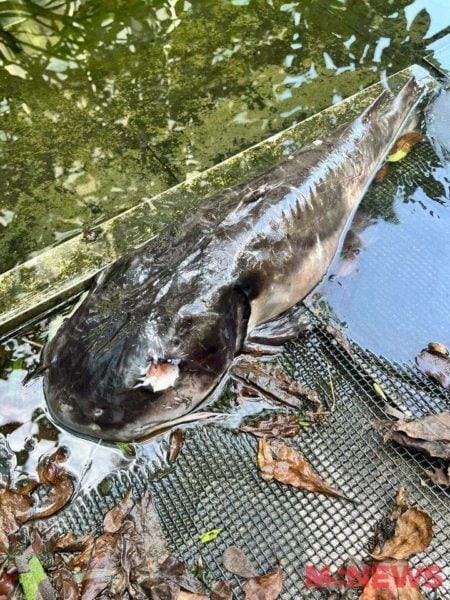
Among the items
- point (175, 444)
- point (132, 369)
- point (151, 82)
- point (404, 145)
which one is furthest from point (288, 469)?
point (151, 82)

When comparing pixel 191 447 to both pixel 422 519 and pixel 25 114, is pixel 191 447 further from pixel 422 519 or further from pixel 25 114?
pixel 25 114

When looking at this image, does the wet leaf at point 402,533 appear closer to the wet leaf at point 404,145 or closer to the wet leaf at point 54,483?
the wet leaf at point 54,483

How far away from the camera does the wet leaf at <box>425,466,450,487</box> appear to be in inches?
112

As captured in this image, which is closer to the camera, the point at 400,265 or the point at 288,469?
the point at 288,469

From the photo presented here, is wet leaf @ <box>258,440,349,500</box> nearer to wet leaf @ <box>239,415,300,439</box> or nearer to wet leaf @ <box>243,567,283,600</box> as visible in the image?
wet leaf @ <box>239,415,300,439</box>

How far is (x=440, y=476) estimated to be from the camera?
2.86 meters

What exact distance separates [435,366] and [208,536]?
1586 millimetres

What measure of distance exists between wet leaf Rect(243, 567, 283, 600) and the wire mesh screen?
0.13 ft

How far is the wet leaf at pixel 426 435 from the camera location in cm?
292

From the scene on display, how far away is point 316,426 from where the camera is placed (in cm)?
309

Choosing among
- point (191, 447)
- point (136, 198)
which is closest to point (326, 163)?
point (136, 198)

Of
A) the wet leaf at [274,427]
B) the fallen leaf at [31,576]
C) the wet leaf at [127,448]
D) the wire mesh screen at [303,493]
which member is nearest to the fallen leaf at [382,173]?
the wire mesh screen at [303,493]

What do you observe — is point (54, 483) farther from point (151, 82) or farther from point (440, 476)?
point (151, 82)

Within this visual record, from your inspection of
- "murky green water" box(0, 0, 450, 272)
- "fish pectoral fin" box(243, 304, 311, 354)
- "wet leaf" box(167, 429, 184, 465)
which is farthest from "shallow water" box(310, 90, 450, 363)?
"wet leaf" box(167, 429, 184, 465)
